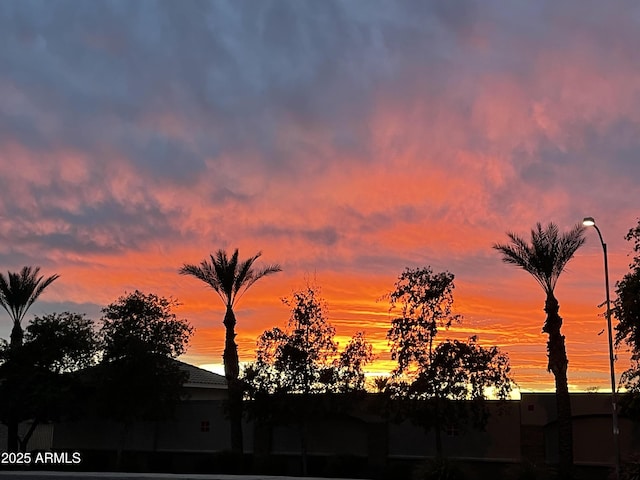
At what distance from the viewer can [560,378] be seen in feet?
109

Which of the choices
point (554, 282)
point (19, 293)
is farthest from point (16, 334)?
point (554, 282)

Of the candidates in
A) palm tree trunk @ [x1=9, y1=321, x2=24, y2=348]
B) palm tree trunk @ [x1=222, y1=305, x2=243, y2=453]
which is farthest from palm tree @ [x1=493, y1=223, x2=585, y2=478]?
palm tree trunk @ [x1=9, y1=321, x2=24, y2=348]

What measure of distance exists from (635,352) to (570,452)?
19.1 feet

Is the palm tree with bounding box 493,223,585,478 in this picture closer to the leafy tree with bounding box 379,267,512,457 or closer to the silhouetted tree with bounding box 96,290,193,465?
the leafy tree with bounding box 379,267,512,457

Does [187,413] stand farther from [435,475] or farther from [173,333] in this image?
[435,475]

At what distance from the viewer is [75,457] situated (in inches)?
A: 1569

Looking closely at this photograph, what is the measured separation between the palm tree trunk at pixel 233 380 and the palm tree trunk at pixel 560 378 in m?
14.7

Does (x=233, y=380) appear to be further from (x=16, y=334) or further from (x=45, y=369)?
(x=16, y=334)

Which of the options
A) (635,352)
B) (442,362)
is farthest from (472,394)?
(635,352)

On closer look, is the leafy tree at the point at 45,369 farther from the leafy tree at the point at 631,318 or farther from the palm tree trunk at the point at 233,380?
the leafy tree at the point at 631,318

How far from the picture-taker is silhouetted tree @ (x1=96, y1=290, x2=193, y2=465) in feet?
128

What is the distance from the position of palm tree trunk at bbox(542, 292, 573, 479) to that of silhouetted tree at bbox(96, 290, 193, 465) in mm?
19185

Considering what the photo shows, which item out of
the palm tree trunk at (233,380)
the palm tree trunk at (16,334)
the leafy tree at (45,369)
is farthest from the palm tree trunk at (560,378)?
the palm tree trunk at (16,334)

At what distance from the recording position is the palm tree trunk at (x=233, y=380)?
37438mm
